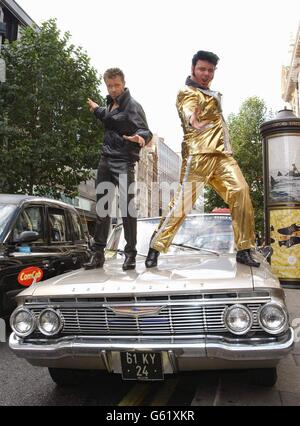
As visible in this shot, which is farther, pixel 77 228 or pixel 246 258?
pixel 77 228

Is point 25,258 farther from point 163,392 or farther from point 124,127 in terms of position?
point 163,392

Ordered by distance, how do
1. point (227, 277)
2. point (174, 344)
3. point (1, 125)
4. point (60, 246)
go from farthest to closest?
point (1, 125), point (60, 246), point (227, 277), point (174, 344)

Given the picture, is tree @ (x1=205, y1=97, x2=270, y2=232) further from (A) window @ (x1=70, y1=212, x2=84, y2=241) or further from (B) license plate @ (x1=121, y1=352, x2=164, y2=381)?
(B) license plate @ (x1=121, y1=352, x2=164, y2=381)

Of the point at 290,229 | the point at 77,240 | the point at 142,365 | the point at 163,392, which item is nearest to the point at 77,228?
the point at 77,240

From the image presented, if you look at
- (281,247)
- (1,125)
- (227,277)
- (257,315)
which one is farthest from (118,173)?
(1,125)

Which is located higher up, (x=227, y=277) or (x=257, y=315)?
(x=227, y=277)

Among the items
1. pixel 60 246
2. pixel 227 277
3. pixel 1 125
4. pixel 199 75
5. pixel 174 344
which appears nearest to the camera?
pixel 174 344

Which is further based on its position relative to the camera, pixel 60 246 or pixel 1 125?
pixel 1 125

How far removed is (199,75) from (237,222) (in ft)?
4.62

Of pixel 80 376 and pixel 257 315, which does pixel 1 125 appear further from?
pixel 257 315

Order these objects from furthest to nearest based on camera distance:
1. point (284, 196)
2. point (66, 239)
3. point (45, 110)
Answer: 1. point (45, 110)
2. point (284, 196)
3. point (66, 239)

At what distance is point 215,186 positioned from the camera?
4.29 m

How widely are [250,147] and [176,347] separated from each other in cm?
3165
